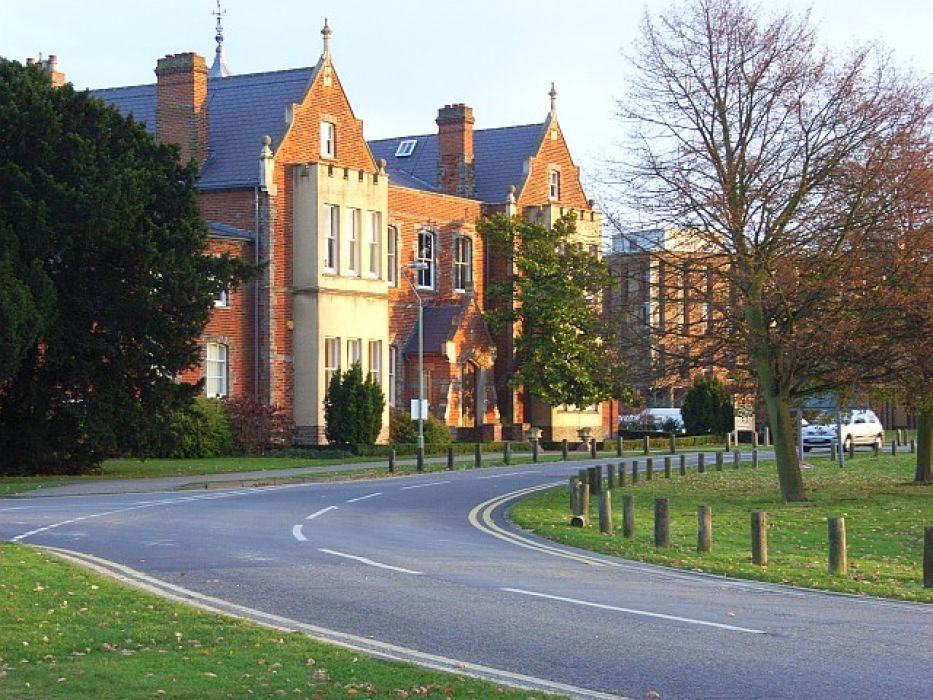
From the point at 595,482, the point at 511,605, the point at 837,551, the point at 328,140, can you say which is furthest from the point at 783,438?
the point at 328,140

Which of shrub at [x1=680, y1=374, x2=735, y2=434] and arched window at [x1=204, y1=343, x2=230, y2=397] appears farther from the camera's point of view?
shrub at [x1=680, y1=374, x2=735, y2=434]

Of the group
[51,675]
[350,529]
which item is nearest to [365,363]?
[350,529]

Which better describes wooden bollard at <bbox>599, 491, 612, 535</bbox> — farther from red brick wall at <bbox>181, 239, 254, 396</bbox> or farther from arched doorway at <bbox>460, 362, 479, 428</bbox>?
arched doorway at <bbox>460, 362, 479, 428</bbox>

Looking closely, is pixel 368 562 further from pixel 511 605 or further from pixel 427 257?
pixel 427 257

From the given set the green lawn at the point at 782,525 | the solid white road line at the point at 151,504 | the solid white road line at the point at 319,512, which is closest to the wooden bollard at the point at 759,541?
the green lawn at the point at 782,525

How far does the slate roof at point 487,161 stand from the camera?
6956cm

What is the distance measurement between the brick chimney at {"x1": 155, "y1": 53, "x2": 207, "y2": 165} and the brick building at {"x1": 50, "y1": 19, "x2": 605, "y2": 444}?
0.17 ft

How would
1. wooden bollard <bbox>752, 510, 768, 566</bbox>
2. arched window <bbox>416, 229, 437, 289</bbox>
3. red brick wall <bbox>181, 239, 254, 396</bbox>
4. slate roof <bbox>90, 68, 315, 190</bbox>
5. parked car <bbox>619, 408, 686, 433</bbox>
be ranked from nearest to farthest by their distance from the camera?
wooden bollard <bbox>752, 510, 768, 566</bbox>, red brick wall <bbox>181, 239, 254, 396</bbox>, slate roof <bbox>90, 68, 315, 190</bbox>, arched window <bbox>416, 229, 437, 289</bbox>, parked car <bbox>619, 408, 686, 433</bbox>

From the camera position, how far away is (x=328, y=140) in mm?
58688

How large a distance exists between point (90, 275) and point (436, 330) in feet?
78.3

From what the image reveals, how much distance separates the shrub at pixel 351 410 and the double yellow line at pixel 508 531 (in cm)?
1745

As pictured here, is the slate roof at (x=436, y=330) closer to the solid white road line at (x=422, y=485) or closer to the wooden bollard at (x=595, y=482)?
the solid white road line at (x=422, y=485)

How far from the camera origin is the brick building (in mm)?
55906

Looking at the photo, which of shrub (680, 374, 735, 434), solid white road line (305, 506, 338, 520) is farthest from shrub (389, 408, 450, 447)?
solid white road line (305, 506, 338, 520)
